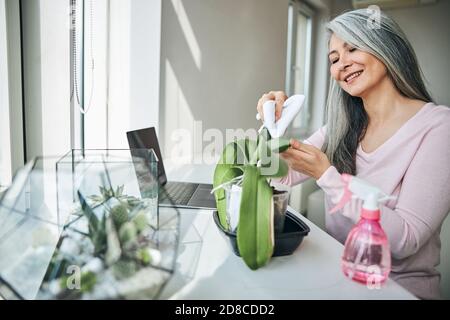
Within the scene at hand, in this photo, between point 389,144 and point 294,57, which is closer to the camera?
point 389,144

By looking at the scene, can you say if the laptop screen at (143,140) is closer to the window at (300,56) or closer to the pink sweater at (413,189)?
the pink sweater at (413,189)

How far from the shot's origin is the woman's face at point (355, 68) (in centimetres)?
83

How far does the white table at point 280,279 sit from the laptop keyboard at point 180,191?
23 cm

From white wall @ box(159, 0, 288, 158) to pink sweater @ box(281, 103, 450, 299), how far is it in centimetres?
75

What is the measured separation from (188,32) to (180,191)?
28.1 inches

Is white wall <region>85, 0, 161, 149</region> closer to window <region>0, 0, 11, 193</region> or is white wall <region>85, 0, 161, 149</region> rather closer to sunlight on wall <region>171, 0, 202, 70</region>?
sunlight on wall <region>171, 0, 202, 70</region>

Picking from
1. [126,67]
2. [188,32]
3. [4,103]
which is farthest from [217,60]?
[4,103]

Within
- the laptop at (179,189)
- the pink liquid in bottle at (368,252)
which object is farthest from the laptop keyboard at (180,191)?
the pink liquid in bottle at (368,252)

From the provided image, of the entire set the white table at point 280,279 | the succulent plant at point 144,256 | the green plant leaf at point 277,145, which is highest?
the green plant leaf at point 277,145

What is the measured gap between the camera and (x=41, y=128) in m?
0.81

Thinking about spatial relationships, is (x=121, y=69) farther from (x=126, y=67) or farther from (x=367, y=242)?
(x=367, y=242)

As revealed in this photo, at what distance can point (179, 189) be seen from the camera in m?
0.98
